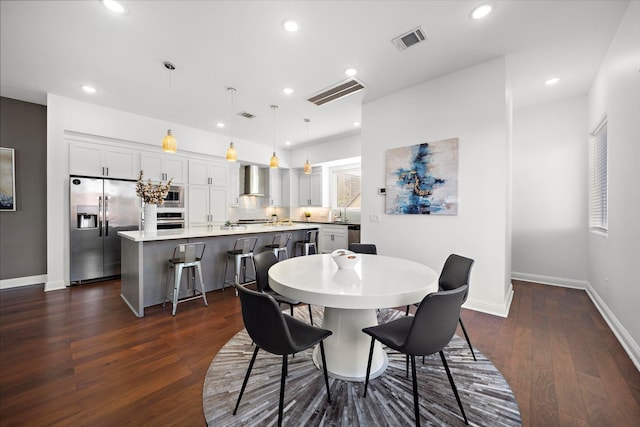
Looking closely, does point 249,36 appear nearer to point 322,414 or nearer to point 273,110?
point 273,110

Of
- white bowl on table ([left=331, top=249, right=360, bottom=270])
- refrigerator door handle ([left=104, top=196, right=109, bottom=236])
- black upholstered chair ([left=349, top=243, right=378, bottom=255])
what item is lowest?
black upholstered chair ([left=349, top=243, right=378, bottom=255])

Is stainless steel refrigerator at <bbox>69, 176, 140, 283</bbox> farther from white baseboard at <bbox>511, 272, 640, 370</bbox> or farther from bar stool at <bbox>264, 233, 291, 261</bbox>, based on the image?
white baseboard at <bbox>511, 272, 640, 370</bbox>

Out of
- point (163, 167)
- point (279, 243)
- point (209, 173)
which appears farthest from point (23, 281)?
point (279, 243)

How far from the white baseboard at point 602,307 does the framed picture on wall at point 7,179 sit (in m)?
7.52

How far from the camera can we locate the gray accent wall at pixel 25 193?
4031 millimetres

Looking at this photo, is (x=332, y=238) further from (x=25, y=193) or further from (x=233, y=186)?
(x=25, y=193)

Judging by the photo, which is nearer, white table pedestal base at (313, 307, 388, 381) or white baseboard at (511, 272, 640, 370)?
white table pedestal base at (313, 307, 388, 381)

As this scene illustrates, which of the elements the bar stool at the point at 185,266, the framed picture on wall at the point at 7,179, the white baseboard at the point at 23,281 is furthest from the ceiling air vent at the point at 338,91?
the white baseboard at the point at 23,281

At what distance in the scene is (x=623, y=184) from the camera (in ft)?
7.97

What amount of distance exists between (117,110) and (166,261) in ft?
10.1

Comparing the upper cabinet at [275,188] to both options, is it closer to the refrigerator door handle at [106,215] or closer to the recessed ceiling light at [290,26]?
the refrigerator door handle at [106,215]

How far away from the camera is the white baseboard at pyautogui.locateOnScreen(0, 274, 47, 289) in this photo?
3982 mm

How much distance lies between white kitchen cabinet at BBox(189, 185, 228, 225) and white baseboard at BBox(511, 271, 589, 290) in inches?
232

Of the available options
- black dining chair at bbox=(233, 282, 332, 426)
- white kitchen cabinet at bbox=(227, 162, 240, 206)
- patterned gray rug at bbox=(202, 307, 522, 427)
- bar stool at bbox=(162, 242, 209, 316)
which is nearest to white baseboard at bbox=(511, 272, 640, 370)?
patterned gray rug at bbox=(202, 307, 522, 427)
